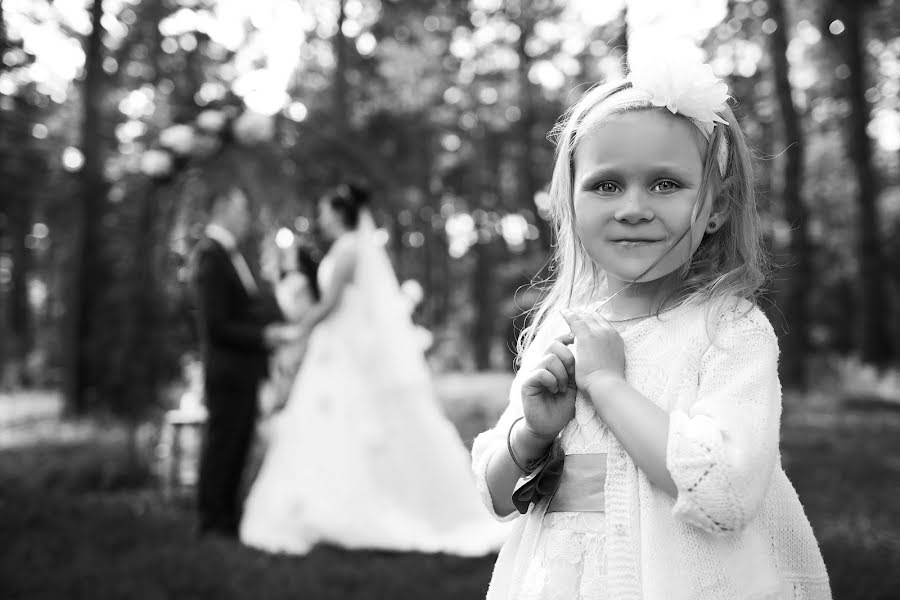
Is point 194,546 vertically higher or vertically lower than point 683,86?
lower

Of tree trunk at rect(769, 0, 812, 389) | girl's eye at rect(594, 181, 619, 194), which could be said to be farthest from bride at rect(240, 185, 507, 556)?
tree trunk at rect(769, 0, 812, 389)

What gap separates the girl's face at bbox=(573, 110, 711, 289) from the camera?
1.42m

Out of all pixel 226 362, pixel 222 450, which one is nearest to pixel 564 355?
pixel 226 362

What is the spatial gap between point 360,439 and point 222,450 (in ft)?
2.97

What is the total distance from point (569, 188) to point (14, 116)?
372cm

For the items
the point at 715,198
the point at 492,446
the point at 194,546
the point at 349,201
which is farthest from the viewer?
the point at 349,201

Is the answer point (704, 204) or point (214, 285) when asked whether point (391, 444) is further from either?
point (704, 204)

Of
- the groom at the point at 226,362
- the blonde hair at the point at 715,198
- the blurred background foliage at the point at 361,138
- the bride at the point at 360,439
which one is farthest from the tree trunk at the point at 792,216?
the blonde hair at the point at 715,198

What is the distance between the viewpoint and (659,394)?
1.43m

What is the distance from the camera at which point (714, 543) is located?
1.35 metres

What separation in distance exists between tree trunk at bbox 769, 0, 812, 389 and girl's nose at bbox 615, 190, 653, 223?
11423 mm

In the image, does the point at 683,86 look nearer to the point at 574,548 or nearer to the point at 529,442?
the point at 529,442

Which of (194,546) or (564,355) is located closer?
(564,355)

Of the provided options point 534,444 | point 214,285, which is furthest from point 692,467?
point 214,285
